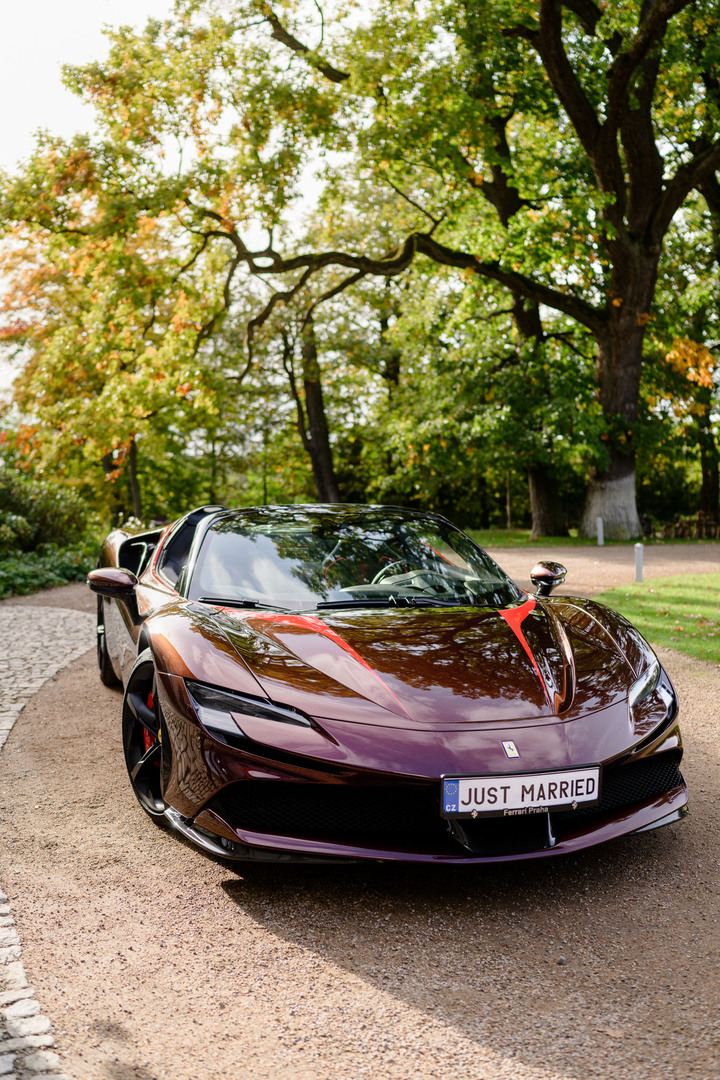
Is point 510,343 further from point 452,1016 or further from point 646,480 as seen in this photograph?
point 452,1016

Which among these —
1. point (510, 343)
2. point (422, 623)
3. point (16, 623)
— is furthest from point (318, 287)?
point (422, 623)

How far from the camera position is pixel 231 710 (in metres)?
3.15

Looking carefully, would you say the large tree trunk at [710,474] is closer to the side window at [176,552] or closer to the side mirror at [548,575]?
the side mirror at [548,575]

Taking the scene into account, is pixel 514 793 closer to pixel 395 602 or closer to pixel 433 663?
pixel 433 663

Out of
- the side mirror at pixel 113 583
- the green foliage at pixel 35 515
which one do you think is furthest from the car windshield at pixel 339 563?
the green foliage at pixel 35 515

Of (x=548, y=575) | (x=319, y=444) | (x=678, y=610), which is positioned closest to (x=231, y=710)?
(x=548, y=575)

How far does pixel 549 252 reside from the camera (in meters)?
18.6

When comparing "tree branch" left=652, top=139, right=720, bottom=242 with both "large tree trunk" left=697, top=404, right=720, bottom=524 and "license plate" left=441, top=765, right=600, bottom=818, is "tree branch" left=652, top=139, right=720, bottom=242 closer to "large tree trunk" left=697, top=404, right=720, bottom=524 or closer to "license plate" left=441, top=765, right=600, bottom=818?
"large tree trunk" left=697, top=404, right=720, bottom=524

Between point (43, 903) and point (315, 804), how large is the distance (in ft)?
3.35

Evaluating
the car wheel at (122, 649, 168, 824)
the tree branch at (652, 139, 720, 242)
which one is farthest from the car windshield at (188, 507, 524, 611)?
the tree branch at (652, 139, 720, 242)

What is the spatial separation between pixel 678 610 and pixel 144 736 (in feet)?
25.0

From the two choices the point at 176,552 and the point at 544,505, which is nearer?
the point at 176,552

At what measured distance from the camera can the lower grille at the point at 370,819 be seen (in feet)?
9.63

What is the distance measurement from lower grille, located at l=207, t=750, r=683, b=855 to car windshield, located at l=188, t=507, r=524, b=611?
110 centimetres
